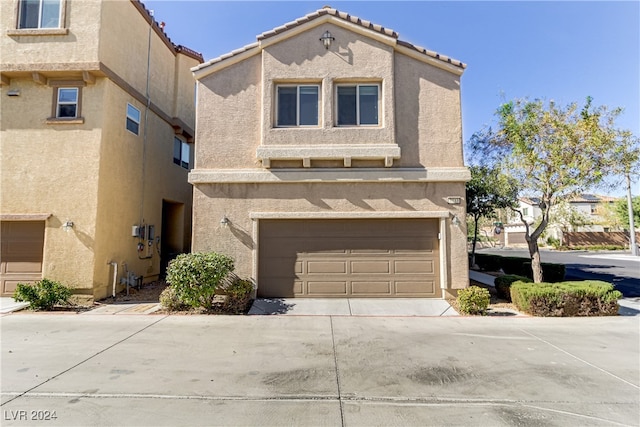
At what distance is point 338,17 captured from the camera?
1025 centimetres

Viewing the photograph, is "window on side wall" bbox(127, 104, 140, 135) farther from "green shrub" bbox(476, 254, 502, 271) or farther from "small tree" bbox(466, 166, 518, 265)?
"green shrub" bbox(476, 254, 502, 271)

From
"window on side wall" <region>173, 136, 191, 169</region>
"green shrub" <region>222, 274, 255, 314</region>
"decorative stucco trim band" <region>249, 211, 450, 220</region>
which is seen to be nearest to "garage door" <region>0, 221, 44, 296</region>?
"green shrub" <region>222, 274, 255, 314</region>

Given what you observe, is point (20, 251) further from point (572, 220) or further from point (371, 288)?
point (572, 220)

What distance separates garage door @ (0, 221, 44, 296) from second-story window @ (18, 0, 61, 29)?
6.17 metres

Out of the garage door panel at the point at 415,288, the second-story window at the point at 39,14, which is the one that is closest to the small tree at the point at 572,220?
the garage door panel at the point at 415,288

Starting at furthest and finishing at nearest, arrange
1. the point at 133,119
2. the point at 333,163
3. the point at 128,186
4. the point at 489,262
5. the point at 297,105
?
the point at 489,262 < the point at 133,119 < the point at 128,186 < the point at 297,105 < the point at 333,163

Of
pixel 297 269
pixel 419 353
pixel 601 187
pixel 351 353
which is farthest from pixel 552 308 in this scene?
pixel 297 269

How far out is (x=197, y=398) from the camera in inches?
169

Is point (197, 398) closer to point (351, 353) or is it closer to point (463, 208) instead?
point (351, 353)

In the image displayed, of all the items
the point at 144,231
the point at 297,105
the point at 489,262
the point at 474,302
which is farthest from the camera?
the point at 489,262

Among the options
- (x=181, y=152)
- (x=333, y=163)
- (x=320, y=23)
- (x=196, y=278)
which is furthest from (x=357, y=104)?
(x=181, y=152)

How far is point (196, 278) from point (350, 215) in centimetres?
458

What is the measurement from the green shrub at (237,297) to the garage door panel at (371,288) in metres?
3.08

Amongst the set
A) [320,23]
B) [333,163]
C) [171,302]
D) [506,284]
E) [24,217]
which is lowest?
[171,302]
